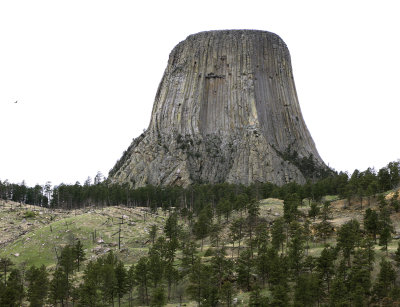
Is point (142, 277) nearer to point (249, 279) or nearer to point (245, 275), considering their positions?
point (245, 275)

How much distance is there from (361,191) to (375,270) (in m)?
42.3

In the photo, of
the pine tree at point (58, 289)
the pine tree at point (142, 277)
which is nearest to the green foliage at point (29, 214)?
the pine tree at point (58, 289)

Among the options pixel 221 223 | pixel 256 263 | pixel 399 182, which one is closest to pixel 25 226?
pixel 221 223

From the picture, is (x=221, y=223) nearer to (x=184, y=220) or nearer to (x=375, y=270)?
(x=184, y=220)

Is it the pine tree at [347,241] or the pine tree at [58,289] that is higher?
the pine tree at [347,241]

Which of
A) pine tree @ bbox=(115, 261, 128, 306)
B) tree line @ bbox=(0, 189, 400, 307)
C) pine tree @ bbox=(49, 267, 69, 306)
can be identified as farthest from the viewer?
pine tree @ bbox=(115, 261, 128, 306)

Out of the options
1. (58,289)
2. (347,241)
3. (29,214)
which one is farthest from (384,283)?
(29,214)

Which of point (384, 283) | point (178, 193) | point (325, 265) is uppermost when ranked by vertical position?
point (178, 193)

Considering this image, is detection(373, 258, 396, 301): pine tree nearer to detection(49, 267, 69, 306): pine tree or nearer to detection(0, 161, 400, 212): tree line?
detection(49, 267, 69, 306): pine tree

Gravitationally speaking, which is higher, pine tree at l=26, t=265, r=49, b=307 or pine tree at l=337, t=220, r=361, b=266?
pine tree at l=337, t=220, r=361, b=266

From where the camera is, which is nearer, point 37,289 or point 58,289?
point 37,289

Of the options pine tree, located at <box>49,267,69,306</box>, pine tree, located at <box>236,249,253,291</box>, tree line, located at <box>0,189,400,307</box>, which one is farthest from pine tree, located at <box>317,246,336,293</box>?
pine tree, located at <box>49,267,69,306</box>

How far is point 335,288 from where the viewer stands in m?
59.9

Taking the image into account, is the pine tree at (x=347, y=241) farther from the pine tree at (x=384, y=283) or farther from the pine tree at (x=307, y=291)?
the pine tree at (x=307, y=291)
